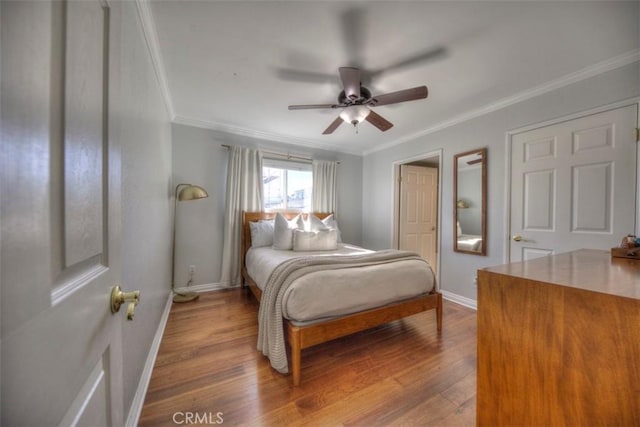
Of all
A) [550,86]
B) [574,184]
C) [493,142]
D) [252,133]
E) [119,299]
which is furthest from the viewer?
[252,133]

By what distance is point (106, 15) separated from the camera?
61cm

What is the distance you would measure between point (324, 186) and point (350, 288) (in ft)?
8.51

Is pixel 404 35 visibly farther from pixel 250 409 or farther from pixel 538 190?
pixel 250 409

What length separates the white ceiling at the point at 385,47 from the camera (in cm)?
150

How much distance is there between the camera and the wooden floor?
1.35m

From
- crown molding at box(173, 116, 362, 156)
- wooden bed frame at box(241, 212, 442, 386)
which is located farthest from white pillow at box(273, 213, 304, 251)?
crown molding at box(173, 116, 362, 156)

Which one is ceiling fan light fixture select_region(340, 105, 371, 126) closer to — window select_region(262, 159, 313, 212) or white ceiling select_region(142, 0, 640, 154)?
white ceiling select_region(142, 0, 640, 154)

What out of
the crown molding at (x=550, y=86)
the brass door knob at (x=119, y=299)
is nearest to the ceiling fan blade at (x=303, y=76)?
the crown molding at (x=550, y=86)

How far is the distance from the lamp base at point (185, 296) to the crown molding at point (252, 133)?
227 centimetres

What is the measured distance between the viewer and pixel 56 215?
0.39 m

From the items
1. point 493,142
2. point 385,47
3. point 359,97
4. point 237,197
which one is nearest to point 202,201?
point 237,197

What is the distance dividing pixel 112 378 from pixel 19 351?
463 millimetres

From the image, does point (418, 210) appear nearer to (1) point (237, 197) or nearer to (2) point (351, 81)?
(2) point (351, 81)

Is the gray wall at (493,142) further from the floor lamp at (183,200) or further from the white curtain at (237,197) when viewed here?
the floor lamp at (183,200)
